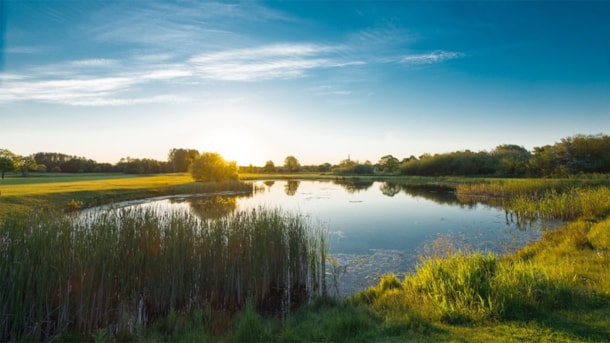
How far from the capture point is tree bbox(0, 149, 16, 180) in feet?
101

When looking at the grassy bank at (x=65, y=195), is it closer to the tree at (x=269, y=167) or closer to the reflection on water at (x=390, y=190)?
the reflection on water at (x=390, y=190)

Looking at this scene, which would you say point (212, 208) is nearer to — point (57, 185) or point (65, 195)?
point (65, 195)

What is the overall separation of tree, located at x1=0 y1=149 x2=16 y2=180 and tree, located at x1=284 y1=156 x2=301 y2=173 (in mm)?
98631

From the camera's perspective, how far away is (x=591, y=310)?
16.9ft

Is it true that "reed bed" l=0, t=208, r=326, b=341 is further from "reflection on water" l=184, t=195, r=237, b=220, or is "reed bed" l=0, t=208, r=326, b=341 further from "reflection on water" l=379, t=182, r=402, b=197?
"reflection on water" l=379, t=182, r=402, b=197

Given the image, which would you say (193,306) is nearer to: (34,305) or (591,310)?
(34,305)

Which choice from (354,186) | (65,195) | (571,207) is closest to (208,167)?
(354,186)

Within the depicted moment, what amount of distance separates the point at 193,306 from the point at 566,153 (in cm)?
5348

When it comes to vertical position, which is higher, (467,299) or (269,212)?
(269,212)

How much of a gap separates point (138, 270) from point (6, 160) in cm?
3527

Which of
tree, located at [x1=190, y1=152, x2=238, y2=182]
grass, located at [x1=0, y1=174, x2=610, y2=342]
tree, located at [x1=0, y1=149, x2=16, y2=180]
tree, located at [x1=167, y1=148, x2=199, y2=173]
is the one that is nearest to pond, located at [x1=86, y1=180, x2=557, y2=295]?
grass, located at [x1=0, y1=174, x2=610, y2=342]

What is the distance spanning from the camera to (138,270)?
257 inches

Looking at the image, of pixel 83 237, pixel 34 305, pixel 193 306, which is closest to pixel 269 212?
pixel 193 306

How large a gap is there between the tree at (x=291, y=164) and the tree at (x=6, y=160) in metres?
98.6
